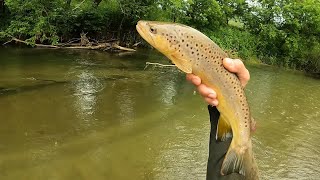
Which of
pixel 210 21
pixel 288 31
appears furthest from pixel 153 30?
pixel 288 31

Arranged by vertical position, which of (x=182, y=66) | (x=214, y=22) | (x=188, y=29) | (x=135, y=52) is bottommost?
(x=135, y=52)

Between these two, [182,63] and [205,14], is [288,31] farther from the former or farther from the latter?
[182,63]

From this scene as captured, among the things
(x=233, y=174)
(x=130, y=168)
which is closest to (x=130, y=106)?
(x=130, y=168)

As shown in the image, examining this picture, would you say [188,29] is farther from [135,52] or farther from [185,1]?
[185,1]

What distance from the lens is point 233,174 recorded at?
256 centimetres

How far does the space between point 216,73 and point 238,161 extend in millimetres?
583

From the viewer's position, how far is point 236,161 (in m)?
2.46

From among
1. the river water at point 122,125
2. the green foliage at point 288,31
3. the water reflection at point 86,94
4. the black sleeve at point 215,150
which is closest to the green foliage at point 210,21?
the green foliage at point 288,31

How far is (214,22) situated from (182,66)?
25.1 meters

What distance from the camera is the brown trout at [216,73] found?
2.27 metres

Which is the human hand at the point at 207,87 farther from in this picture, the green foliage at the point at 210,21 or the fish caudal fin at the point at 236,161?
the green foliage at the point at 210,21

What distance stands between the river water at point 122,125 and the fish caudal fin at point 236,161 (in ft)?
16.5

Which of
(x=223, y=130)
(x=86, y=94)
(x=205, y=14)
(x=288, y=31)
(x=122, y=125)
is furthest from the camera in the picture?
(x=288, y=31)

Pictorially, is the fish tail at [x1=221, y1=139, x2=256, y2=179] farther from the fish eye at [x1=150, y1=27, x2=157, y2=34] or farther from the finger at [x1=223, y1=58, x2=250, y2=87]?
the fish eye at [x1=150, y1=27, x2=157, y2=34]
